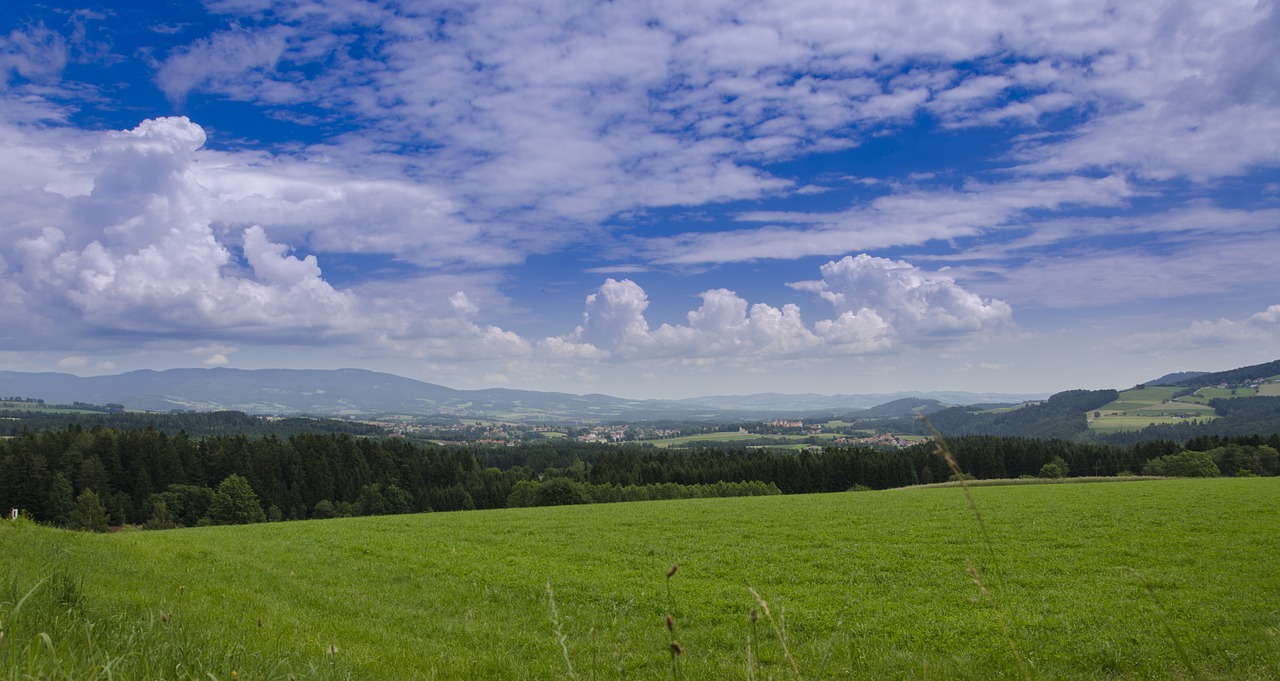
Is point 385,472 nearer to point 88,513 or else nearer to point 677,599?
point 88,513

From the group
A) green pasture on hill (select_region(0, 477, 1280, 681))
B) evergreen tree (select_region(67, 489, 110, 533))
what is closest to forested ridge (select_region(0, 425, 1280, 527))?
evergreen tree (select_region(67, 489, 110, 533))

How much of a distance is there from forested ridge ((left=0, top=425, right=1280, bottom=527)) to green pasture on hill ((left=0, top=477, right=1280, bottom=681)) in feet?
162

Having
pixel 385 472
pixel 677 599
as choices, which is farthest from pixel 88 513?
pixel 677 599

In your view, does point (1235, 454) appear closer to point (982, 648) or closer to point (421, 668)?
point (982, 648)

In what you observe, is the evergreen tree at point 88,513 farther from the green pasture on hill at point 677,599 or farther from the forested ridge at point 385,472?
the green pasture on hill at point 677,599

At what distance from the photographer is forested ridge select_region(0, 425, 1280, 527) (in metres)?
67.4

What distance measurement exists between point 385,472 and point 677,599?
273 feet

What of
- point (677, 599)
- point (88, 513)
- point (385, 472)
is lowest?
point (88, 513)

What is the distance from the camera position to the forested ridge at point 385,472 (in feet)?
221

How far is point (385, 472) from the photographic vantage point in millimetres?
87312

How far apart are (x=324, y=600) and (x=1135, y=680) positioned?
555 inches

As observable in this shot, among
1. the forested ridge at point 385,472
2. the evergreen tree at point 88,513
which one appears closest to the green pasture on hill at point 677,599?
the evergreen tree at point 88,513

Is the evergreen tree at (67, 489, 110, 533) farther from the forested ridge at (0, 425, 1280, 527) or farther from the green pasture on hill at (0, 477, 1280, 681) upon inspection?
the green pasture on hill at (0, 477, 1280, 681)

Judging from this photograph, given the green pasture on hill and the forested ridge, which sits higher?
the green pasture on hill
